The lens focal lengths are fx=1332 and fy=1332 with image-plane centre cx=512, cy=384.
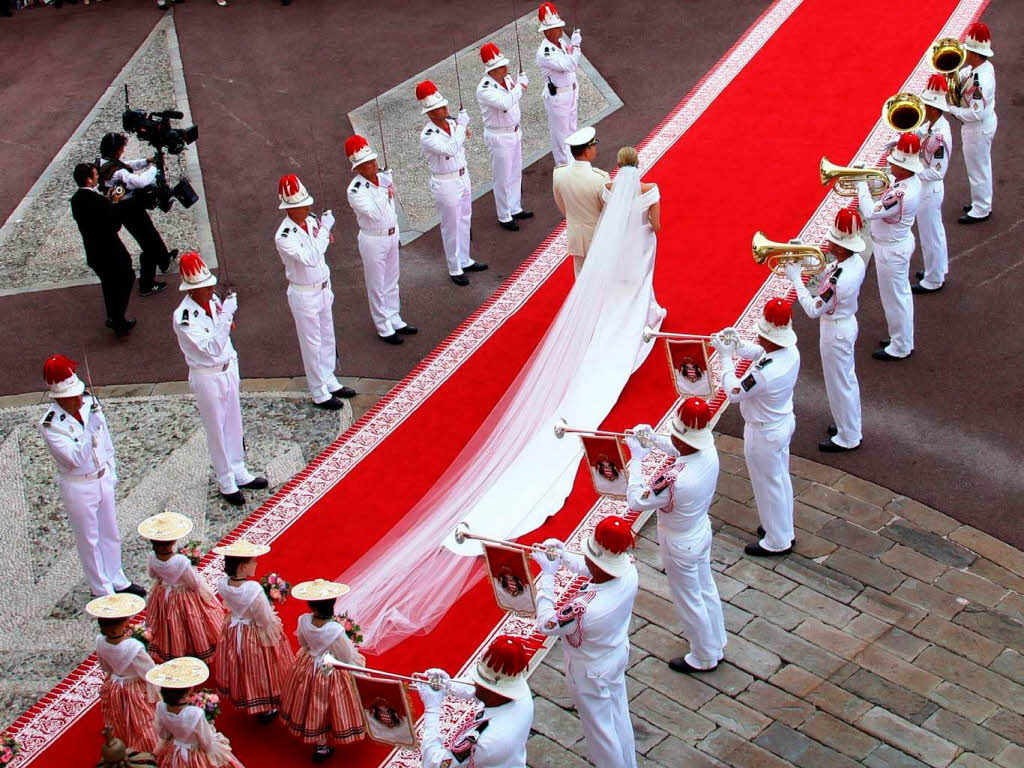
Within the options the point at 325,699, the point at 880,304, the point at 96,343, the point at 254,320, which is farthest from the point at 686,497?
the point at 96,343

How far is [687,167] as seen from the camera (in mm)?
15469

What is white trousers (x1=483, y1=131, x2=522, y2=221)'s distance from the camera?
14.9m

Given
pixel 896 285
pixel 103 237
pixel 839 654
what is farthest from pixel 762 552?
pixel 103 237

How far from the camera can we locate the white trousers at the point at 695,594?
8.95 meters

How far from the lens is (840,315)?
36.3 ft

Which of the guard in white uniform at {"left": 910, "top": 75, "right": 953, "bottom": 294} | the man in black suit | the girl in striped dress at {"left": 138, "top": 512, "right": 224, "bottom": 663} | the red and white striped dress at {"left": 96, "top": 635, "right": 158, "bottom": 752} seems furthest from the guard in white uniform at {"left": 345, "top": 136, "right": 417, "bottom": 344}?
the red and white striped dress at {"left": 96, "top": 635, "right": 158, "bottom": 752}

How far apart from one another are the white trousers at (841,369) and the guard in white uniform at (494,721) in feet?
16.5

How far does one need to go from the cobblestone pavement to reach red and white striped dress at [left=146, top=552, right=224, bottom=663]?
2.33 m

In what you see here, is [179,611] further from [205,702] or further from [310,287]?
[310,287]

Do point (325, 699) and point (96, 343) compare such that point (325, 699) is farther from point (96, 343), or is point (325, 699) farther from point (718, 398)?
point (96, 343)

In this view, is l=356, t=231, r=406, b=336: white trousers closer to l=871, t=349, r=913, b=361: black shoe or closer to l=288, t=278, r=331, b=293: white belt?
l=288, t=278, r=331, b=293: white belt

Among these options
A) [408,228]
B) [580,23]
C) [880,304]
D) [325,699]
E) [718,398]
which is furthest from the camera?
[580,23]

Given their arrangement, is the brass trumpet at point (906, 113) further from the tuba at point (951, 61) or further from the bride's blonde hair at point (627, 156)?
the bride's blonde hair at point (627, 156)

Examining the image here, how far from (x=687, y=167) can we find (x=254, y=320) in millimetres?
5307
